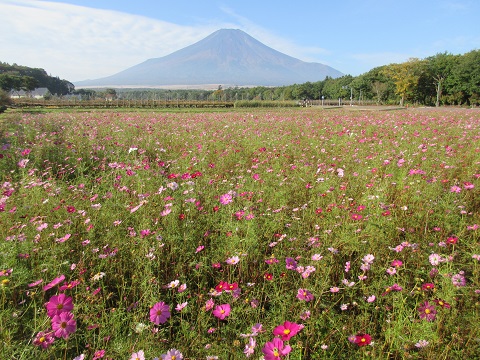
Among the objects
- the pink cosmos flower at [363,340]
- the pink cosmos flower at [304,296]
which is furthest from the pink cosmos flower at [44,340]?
the pink cosmos flower at [363,340]

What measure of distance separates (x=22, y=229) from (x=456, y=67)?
60435mm

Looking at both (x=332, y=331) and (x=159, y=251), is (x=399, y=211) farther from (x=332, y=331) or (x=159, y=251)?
(x=159, y=251)

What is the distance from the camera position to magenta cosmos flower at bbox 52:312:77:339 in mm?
1133

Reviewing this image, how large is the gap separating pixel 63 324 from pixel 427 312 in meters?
1.64

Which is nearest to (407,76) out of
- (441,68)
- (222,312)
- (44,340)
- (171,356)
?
(441,68)

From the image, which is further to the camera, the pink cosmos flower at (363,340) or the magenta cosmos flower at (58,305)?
the pink cosmos flower at (363,340)

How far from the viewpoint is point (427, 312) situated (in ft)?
4.78

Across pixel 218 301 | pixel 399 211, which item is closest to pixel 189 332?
pixel 218 301

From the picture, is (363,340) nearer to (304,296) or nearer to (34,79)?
(304,296)

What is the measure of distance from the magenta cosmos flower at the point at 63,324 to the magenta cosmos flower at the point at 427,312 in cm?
158

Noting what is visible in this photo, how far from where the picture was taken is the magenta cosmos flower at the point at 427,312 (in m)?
1.45

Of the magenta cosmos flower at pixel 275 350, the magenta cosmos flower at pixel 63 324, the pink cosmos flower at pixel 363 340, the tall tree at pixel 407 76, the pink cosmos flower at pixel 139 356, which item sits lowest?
the pink cosmos flower at pixel 363 340

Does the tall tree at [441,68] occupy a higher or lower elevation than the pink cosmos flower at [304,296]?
higher

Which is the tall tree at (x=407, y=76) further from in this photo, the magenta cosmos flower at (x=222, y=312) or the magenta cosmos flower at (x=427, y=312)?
the magenta cosmos flower at (x=222, y=312)
